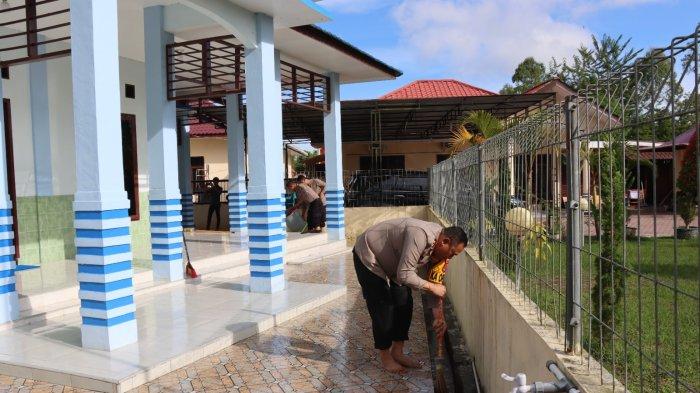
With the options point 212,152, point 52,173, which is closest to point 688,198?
point 52,173

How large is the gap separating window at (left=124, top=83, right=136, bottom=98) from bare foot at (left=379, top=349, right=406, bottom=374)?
7209mm

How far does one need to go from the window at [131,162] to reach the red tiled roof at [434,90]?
12.5 metres

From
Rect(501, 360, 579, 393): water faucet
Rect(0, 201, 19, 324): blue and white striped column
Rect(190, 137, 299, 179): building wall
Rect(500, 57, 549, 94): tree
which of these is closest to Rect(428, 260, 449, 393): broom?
Rect(501, 360, 579, 393): water faucet

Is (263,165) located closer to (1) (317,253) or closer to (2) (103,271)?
(2) (103,271)

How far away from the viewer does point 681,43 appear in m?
1.57

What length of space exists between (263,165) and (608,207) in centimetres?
518

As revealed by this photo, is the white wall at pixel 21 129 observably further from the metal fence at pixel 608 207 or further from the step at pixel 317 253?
the metal fence at pixel 608 207

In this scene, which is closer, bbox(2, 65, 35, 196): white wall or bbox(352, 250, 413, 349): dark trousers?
bbox(352, 250, 413, 349): dark trousers

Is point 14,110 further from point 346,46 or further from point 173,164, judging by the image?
point 346,46

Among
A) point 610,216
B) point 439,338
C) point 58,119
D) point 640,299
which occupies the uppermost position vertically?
point 58,119

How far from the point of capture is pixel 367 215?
1561cm

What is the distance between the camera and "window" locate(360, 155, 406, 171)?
75.9 ft

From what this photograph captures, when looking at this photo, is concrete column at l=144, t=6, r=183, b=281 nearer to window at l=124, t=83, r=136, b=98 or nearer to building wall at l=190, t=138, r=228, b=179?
window at l=124, t=83, r=136, b=98

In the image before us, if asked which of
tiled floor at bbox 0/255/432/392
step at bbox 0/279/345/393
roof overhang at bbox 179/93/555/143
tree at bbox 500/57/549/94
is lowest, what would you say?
tiled floor at bbox 0/255/432/392
